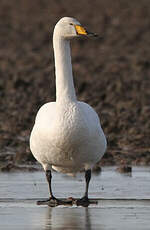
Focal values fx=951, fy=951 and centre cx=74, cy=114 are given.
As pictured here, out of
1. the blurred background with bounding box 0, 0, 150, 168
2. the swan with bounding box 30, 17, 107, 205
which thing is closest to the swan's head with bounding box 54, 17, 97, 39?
the swan with bounding box 30, 17, 107, 205

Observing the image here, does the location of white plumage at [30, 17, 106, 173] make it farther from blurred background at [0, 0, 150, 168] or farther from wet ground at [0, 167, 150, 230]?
blurred background at [0, 0, 150, 168]

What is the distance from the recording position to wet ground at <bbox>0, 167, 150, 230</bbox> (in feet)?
29.6

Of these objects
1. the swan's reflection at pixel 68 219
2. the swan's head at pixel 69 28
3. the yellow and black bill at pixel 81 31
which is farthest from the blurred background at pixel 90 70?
the swan's reflection at pixel 68 219

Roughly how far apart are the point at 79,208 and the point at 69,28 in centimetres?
229

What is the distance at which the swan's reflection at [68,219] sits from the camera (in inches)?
350

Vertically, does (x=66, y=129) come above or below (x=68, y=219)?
above

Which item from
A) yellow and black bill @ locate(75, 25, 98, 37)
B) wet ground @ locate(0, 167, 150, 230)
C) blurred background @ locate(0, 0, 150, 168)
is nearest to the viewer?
wet ground @ locate(0, 167, 150, 230)

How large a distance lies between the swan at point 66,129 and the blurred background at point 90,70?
2.75 meters

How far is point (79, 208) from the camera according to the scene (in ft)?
33.9

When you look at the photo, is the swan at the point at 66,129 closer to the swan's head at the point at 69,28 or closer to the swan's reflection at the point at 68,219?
the swan's head at the point at 69,28

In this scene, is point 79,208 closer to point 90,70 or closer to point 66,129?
point 66,129

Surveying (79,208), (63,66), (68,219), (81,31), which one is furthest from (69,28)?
(68,219)

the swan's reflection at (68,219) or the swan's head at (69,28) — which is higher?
the swan's head at (69,28)

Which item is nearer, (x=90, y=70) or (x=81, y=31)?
(x=81, y=31)
